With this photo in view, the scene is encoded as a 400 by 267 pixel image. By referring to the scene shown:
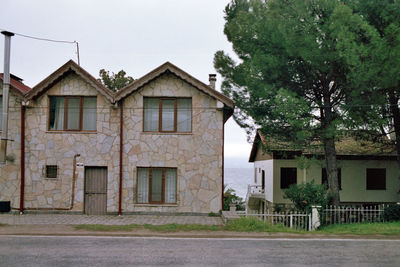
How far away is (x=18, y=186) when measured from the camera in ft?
55.9

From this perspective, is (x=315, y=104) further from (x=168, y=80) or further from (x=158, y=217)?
(x=158, y=217)

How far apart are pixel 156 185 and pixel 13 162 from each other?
268 inches

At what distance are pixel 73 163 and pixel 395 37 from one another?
1521cm

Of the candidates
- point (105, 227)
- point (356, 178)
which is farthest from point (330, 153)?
point (105, 227)

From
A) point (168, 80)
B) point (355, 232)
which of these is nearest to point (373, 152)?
point (355, 232)

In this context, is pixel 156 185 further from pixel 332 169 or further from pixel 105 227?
pixel 332 169

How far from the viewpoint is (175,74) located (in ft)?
55.5

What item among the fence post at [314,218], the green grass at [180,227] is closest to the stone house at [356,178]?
the fence post at [314,218]

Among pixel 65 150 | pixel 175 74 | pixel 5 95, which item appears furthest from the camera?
pixel 65 150

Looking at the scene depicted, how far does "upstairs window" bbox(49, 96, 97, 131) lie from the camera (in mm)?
17375

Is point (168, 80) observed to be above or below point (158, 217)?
above

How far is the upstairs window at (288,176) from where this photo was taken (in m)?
26.5

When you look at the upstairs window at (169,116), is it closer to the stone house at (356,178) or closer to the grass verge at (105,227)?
Result: the grass verge at (105,227)

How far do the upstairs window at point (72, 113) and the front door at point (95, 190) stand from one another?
2.08 meters
